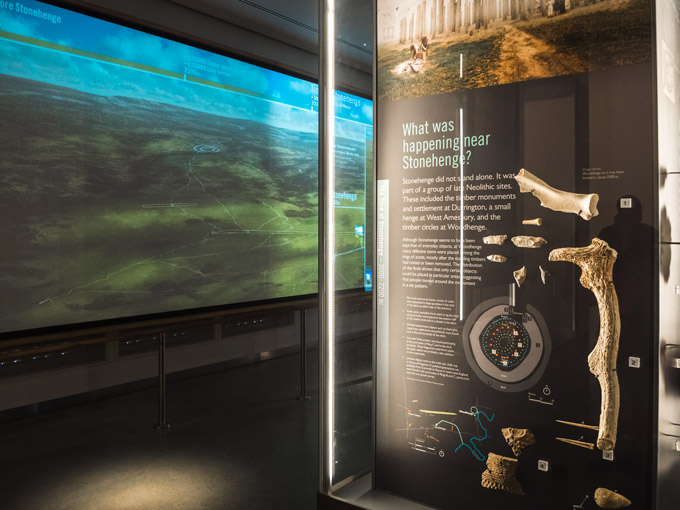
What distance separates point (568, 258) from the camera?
1628 millimetres

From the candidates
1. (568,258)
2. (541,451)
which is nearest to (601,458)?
(541,451)

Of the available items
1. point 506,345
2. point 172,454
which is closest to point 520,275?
point 506,345

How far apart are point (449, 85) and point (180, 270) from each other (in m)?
3.17

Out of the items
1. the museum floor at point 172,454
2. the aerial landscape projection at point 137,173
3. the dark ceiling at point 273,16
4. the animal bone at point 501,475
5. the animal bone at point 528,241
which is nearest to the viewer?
the animal bone at point 528,241

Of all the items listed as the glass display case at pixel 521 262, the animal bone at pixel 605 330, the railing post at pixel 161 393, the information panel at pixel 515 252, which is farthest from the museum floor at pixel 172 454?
the animal bone at pixel 605 330

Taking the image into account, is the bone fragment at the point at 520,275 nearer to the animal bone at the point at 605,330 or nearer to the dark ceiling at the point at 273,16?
the animal bone at the point at 605,330

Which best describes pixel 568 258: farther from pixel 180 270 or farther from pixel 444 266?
pixel 180 270

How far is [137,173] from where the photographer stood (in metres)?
4.14

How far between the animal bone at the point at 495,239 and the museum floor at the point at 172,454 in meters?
1.56

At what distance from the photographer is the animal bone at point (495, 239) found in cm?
175

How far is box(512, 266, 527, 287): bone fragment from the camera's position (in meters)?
1.72

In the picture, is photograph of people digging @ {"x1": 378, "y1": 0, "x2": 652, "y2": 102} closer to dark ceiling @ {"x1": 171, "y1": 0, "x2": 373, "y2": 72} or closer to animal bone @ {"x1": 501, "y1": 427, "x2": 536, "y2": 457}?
animal bone @ {"x1": 501, "y1": 427, "x2": 536, "y2": 457}

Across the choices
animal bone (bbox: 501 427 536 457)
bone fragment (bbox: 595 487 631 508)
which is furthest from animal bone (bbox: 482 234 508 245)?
bone fragment (bbox: 595 487 631 508)

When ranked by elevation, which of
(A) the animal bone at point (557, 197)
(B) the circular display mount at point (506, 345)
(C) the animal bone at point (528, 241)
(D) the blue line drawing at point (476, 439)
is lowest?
(D) the blue line drawing at point (476, 439)
